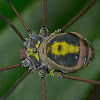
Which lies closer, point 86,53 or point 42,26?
point 86,53

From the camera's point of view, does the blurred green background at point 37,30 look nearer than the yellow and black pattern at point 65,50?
No

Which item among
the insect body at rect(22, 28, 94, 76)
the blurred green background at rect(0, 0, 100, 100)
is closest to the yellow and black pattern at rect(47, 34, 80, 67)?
the insect body at rect(22, 28, 94, 76)

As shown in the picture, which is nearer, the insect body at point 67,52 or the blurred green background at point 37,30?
the insect body at point 67,52

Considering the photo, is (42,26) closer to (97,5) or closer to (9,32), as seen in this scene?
(9,32)

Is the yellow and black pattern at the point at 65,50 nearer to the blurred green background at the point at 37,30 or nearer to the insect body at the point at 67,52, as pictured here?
the insect body at the point at 67,52

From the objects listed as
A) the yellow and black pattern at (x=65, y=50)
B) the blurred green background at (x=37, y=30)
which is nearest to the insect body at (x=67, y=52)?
the yellow and black pattern at (x=65, y=50)

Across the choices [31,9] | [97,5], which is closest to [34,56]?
[31,9]

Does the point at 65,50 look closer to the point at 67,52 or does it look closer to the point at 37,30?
the point at 67,52

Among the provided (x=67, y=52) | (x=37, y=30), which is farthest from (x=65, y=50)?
(x=37, y=30)
